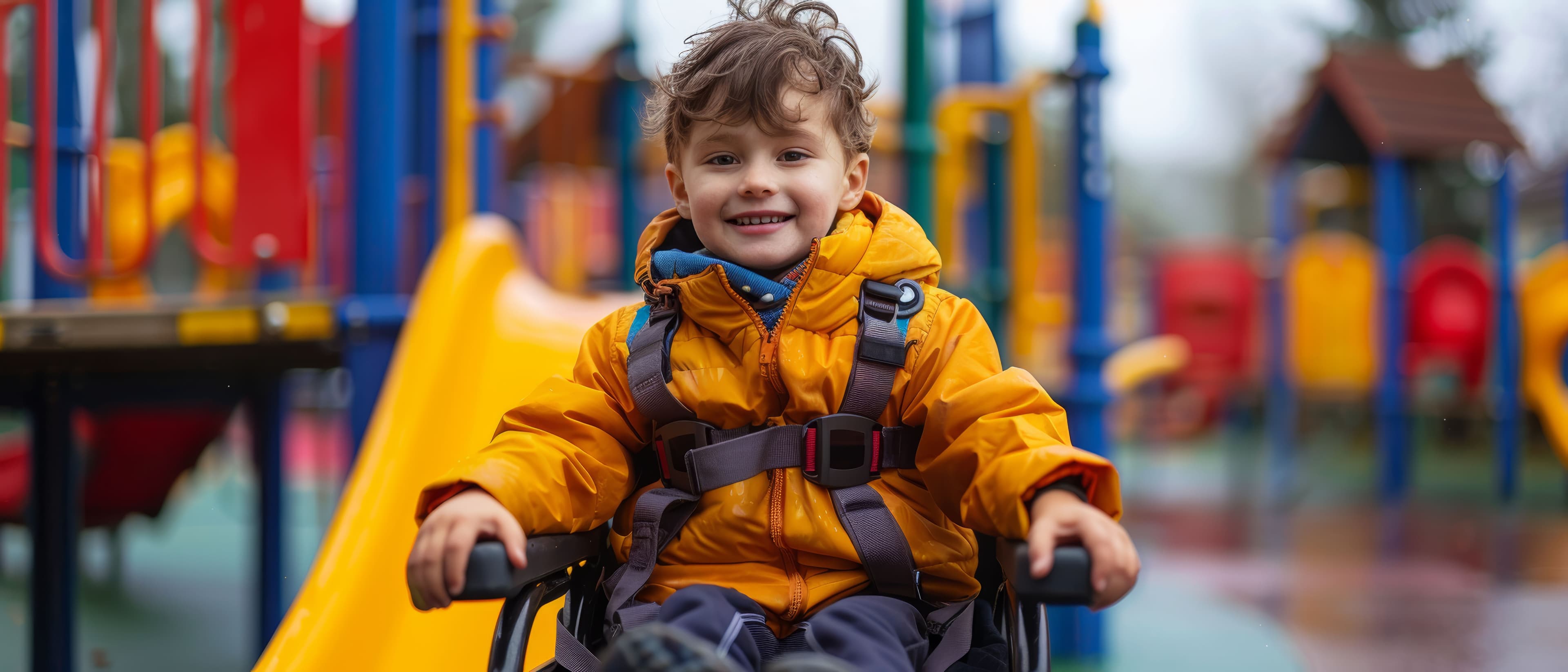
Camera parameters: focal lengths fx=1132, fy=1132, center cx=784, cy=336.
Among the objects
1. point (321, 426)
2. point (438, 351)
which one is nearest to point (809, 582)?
point (438, 351)

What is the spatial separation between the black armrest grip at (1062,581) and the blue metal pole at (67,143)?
9.40ft

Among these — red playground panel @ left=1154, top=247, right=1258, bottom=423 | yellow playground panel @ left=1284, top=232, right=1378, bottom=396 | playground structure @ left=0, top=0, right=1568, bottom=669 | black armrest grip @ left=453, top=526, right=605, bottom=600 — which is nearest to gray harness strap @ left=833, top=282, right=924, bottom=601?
black armrest grip @ left=453, top=526, right=605, bottom=600

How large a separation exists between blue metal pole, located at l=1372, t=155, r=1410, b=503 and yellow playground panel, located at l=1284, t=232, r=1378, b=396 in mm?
1859

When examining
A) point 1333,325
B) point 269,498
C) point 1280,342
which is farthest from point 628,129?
point 1333,325

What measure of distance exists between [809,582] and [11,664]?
2784mm

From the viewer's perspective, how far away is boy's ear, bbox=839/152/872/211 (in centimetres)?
147

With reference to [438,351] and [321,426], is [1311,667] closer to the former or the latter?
[438,351]

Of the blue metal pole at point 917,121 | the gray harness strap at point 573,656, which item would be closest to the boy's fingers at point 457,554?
the gray harness strap at point 573,656

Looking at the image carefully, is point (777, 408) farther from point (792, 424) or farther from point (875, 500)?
point (875, 500)

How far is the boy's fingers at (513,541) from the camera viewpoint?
3.66 ft

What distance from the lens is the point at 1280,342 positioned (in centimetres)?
745

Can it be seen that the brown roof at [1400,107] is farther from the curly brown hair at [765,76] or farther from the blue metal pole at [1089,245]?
the curly brown hair at [765,76]

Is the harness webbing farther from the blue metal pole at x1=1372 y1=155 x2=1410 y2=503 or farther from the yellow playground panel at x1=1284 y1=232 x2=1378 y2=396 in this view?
the yellow playground panel at x1=1284 y1=232 x2=1378 y2=396

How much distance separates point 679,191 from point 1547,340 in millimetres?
6255
